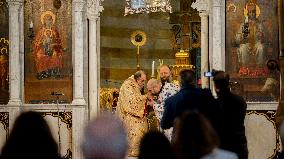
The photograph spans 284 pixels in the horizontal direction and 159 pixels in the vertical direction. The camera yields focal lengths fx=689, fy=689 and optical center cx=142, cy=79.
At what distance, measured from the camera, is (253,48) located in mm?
13117

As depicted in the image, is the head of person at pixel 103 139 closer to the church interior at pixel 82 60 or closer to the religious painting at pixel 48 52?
the church interior at pixel 82 60

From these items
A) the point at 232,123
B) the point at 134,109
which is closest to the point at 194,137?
the point at 232,123

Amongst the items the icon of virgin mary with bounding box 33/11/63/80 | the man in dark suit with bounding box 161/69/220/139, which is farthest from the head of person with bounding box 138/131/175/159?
the icon of virgin mary with bounding box 33/11/63/80

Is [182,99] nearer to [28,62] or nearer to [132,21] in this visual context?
[28,62]

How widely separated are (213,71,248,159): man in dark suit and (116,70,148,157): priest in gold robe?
19.6ft

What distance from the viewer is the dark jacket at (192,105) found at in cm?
717

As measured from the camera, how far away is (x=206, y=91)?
7.34 metres

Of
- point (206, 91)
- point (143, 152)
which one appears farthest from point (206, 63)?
point (143, 152)

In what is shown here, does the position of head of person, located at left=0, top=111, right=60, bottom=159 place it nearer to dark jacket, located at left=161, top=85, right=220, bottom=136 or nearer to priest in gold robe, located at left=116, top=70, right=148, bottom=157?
dark jacket, located at left=161, top=85, right=220, bottom=136

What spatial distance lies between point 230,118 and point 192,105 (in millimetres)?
613

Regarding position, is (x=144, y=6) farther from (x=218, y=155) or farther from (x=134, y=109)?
(x=218, y=155)

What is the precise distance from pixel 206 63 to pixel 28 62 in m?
3.52

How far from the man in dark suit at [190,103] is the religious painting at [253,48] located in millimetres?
5551

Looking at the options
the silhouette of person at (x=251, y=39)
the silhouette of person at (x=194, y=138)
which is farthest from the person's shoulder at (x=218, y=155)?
the silhouette of person at (x=251, y=39)
